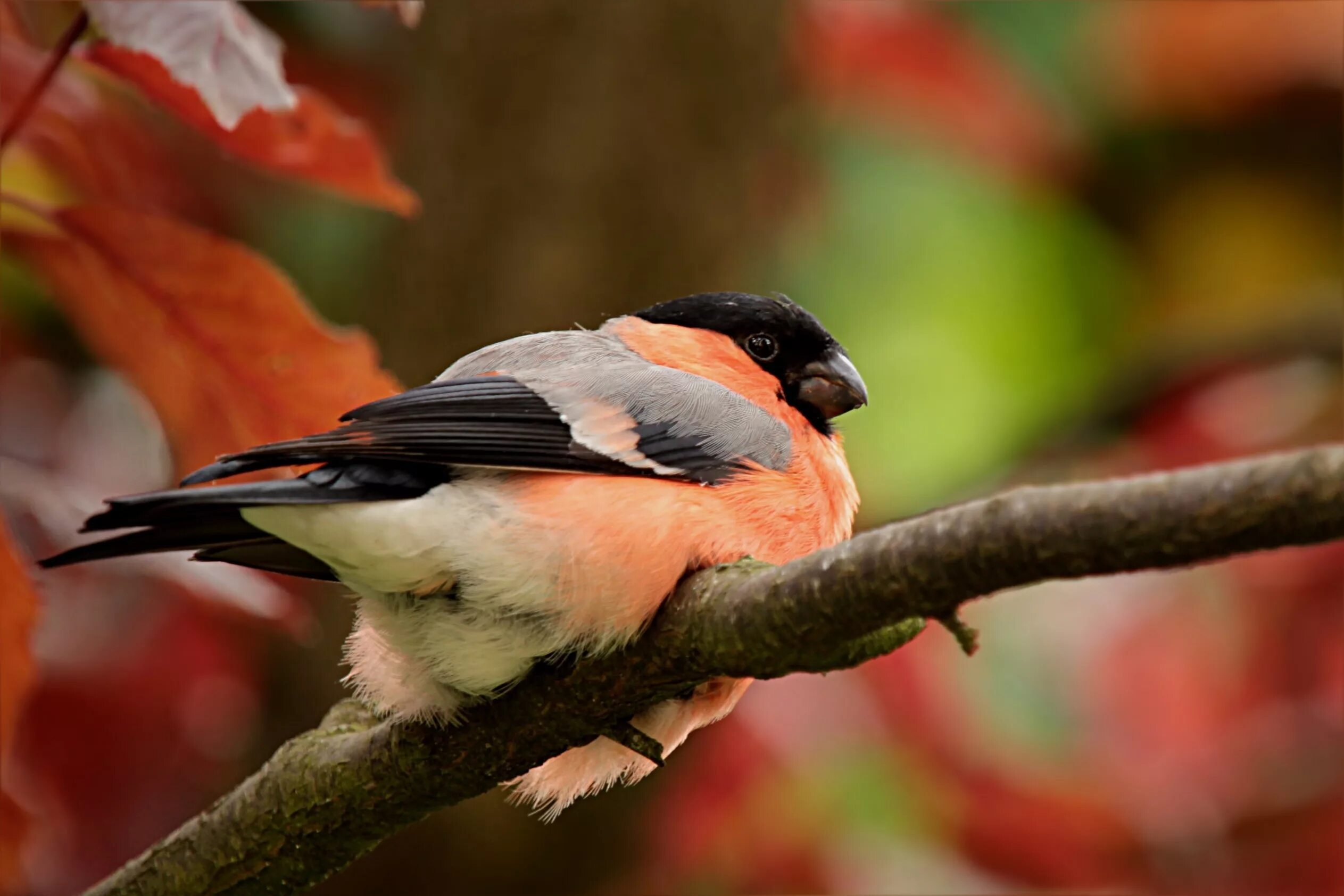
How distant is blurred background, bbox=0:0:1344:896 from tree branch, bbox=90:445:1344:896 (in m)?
0.43

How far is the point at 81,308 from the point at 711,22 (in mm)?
3089

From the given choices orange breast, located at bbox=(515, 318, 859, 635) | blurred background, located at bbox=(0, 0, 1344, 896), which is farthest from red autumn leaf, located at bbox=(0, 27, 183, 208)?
orange breast, located at bbox=(515, 318, 859, 635)

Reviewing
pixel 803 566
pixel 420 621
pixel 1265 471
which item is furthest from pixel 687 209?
pixel 1265 471

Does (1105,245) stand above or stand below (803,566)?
below

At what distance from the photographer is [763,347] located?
3564 millimetres

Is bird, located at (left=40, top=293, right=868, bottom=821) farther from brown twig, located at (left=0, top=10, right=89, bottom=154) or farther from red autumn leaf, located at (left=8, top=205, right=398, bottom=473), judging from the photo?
brown twig, located at (left=0, top=10, right=89, bottom=154)

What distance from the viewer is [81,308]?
260cm

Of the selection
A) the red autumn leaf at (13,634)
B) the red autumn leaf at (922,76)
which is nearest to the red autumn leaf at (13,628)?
the red autumn leaf at (13,634)

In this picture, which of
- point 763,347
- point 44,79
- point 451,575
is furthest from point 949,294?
point 44,79

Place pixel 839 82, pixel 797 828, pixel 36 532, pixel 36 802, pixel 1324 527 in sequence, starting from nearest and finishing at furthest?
1. pixel 1324 527
2. pixel 36 802
3. pixel 36 532
4. pixel 797 828
5. pixel 839 82

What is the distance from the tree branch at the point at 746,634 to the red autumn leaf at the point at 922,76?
4.05 metres

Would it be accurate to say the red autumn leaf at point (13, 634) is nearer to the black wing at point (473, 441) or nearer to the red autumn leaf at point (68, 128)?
the black wing at point (473, 441)

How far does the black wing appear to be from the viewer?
2447 millimetres

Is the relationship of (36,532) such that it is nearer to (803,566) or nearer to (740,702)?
(740,702)
